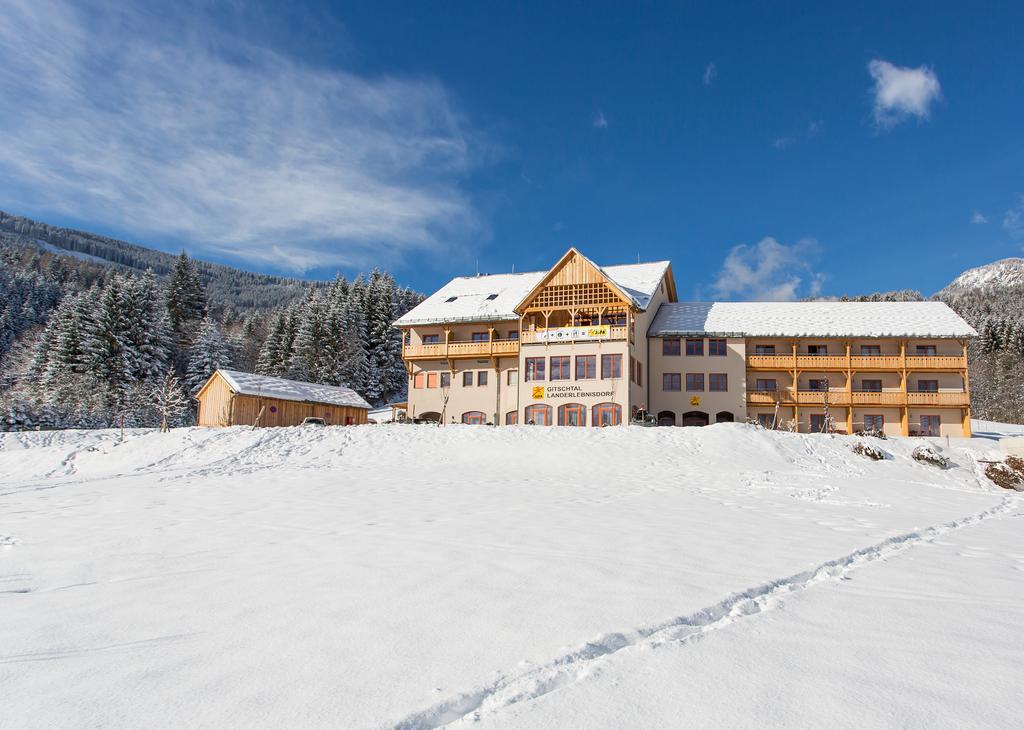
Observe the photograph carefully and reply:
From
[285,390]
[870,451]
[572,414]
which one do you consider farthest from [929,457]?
[285,390]

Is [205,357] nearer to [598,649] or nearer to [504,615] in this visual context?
[504,615]

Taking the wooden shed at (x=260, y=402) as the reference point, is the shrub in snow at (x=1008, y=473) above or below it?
below

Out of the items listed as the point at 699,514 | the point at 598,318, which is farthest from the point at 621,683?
the point at 598,318

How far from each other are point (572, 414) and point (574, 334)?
4.68 metres

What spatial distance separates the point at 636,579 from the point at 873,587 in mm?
2315

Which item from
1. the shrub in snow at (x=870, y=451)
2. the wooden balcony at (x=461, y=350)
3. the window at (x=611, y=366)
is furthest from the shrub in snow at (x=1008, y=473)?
the wooden balcony at (x=461, y=350)

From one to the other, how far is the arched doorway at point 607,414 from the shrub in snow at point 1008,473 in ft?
53.5

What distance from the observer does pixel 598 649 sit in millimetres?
3965

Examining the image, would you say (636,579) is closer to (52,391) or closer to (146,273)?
(52,391)

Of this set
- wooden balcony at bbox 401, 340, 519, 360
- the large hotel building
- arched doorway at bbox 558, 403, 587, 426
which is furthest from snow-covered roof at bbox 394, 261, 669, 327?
arched doorway at bbox 558, 403, 587, 426

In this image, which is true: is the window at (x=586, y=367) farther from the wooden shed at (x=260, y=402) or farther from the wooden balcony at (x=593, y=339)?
the wooden shed at (x=260, y=402)

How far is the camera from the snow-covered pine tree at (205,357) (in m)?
56.6

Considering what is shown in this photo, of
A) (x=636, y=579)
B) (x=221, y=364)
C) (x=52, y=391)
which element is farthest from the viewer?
(x=221, y=364)

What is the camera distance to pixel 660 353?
38750 mm
